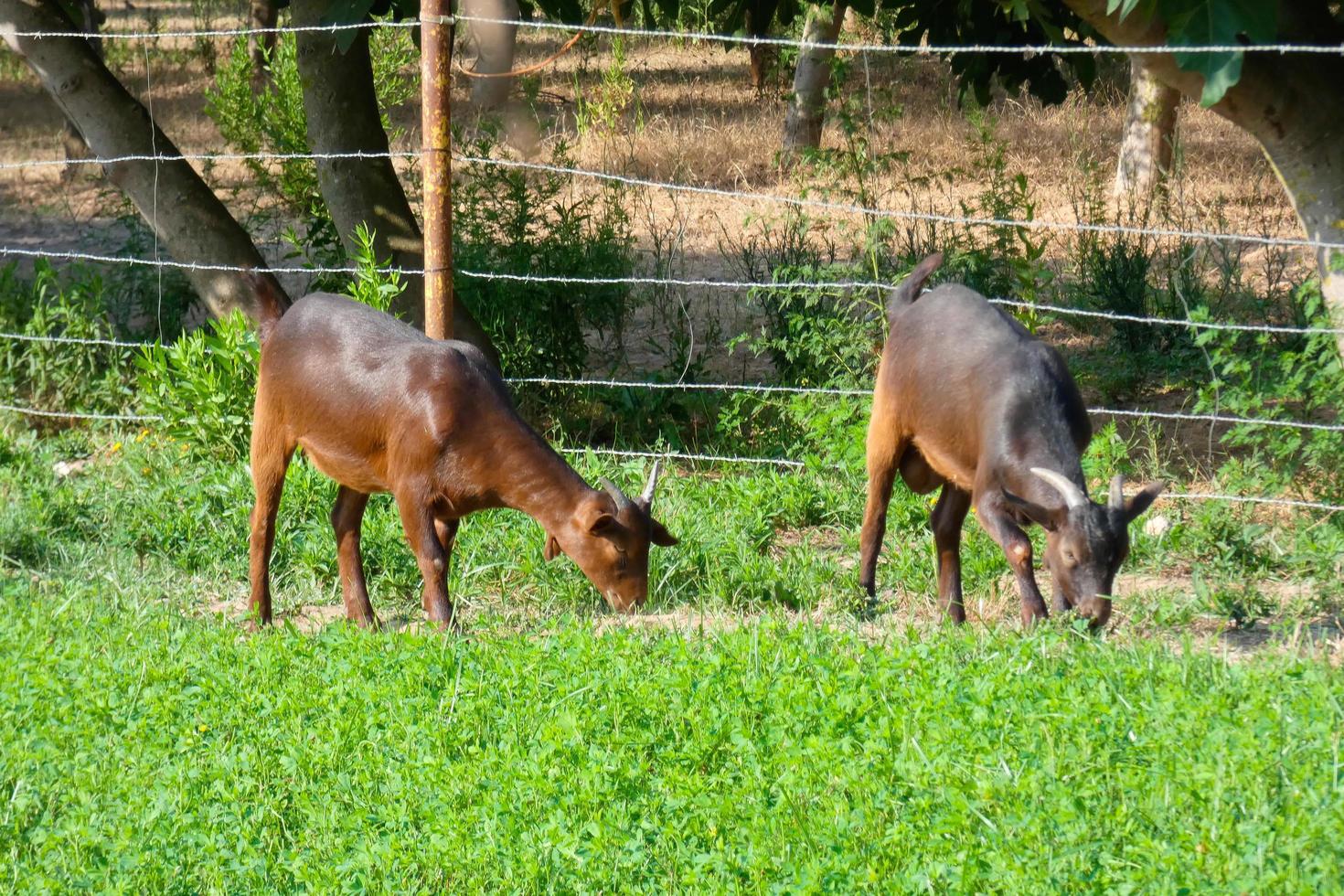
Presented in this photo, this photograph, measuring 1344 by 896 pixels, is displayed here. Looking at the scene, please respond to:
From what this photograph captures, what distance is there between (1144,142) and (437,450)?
38.9 ft

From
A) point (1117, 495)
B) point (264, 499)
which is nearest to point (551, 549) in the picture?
point (264, 499)

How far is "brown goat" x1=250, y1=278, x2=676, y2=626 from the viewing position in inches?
253

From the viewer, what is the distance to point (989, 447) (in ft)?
20.4

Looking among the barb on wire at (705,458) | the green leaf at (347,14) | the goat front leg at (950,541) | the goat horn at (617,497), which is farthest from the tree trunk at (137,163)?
the goat front leg at (950,541)

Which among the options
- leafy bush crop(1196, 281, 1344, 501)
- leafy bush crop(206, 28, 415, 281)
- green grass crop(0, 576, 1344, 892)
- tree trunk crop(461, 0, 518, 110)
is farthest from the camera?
leafy bush crop(206, 28, 415, 281)

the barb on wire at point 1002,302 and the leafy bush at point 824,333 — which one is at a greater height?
the barb on wire at point 1002,302

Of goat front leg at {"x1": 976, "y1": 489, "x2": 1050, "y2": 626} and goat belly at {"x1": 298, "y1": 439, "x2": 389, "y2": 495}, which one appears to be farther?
goat belly at {"x1": 298, "y1": 439, "x2": 389, "y2": 495}

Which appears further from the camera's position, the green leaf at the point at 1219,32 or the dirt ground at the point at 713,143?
the dirt ground at the point at 713,143

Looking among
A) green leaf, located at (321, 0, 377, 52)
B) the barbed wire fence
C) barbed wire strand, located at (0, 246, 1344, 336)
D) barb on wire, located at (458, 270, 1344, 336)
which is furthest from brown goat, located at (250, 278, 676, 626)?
green leaf, located at (321, 0, 377, 52)

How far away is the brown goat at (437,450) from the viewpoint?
6.43 metres

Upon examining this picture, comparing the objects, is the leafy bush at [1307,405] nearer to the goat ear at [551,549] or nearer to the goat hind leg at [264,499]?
the goat ear at [551,549]

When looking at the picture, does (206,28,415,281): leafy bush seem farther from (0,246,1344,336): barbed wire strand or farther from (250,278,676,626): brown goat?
(250,278,676,626): brown goat

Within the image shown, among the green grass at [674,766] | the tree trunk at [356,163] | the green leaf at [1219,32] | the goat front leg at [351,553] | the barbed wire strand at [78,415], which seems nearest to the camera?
the green grass at [674,766]

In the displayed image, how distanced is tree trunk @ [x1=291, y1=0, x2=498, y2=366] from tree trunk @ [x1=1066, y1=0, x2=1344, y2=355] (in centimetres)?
466
